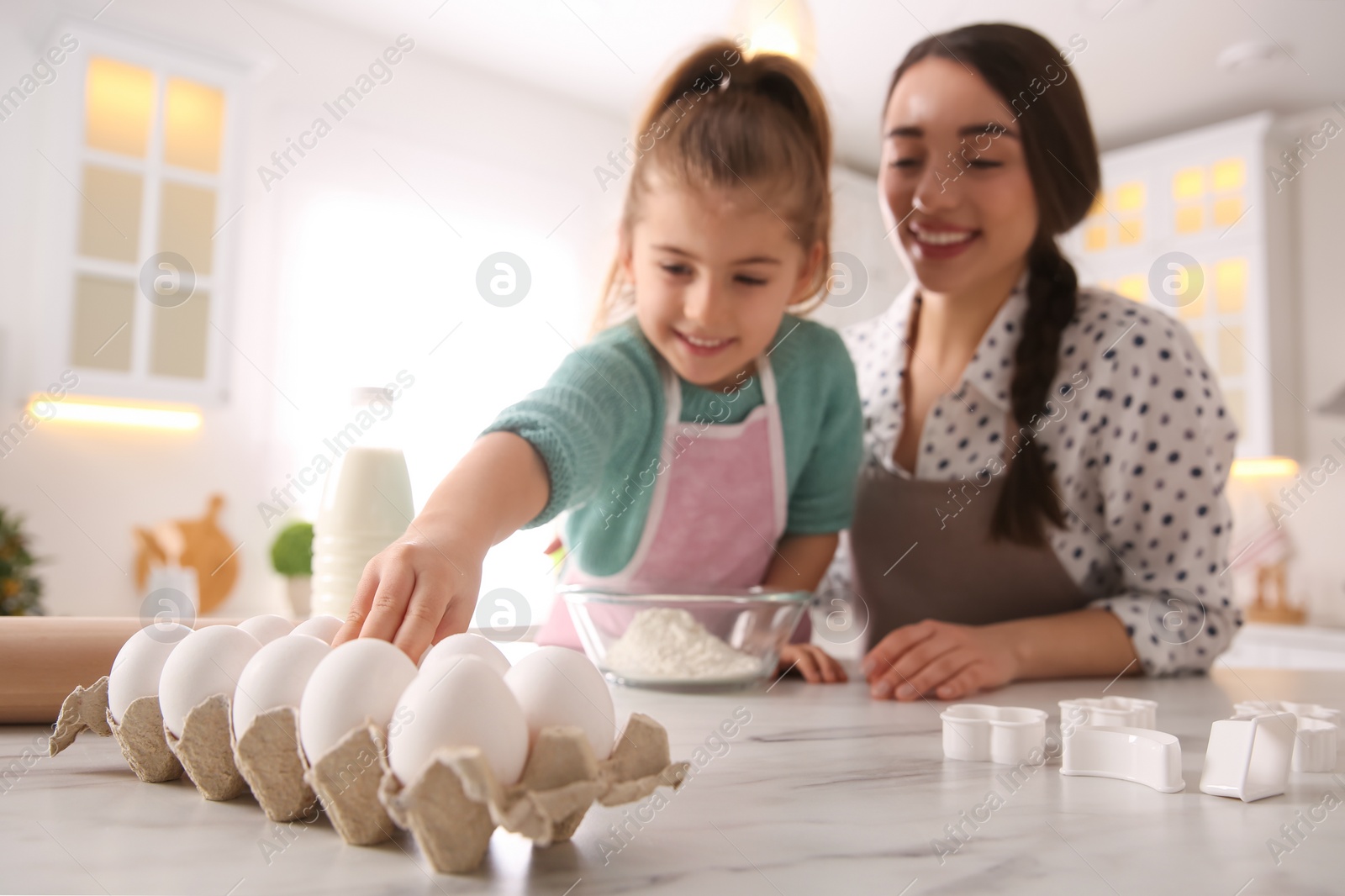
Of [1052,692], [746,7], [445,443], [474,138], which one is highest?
[474,138]

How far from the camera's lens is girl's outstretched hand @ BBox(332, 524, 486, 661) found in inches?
18.9

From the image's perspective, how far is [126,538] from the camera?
2418 mm

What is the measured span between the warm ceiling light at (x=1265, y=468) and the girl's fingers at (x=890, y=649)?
304 cm

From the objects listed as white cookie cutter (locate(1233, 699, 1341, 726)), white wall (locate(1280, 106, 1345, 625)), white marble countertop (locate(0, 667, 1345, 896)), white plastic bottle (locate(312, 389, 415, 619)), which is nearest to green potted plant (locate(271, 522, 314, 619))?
white plastic bottle (locate(312, 389, 415, 619))

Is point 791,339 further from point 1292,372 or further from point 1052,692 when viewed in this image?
point 1292,372

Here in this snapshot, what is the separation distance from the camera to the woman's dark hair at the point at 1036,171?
107 centimetres

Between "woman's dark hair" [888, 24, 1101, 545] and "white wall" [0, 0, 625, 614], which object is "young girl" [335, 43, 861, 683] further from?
"white wall" [0, 0, 625, 614]

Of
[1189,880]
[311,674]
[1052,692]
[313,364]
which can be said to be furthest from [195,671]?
[313,364]

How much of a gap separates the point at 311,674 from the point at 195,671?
0.22ft

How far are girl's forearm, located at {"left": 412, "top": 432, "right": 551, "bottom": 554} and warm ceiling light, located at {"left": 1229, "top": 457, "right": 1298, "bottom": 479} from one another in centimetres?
329

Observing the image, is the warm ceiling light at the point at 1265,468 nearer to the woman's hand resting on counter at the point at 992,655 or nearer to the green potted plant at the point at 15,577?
the woman's hand resting on counter at the point at 992,655

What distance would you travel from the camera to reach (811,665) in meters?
0.86

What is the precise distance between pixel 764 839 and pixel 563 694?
0.09 meters

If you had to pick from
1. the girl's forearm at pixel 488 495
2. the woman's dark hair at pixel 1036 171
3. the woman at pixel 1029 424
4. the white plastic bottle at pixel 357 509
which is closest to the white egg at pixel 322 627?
the girl's forearm at pixel 488 495
